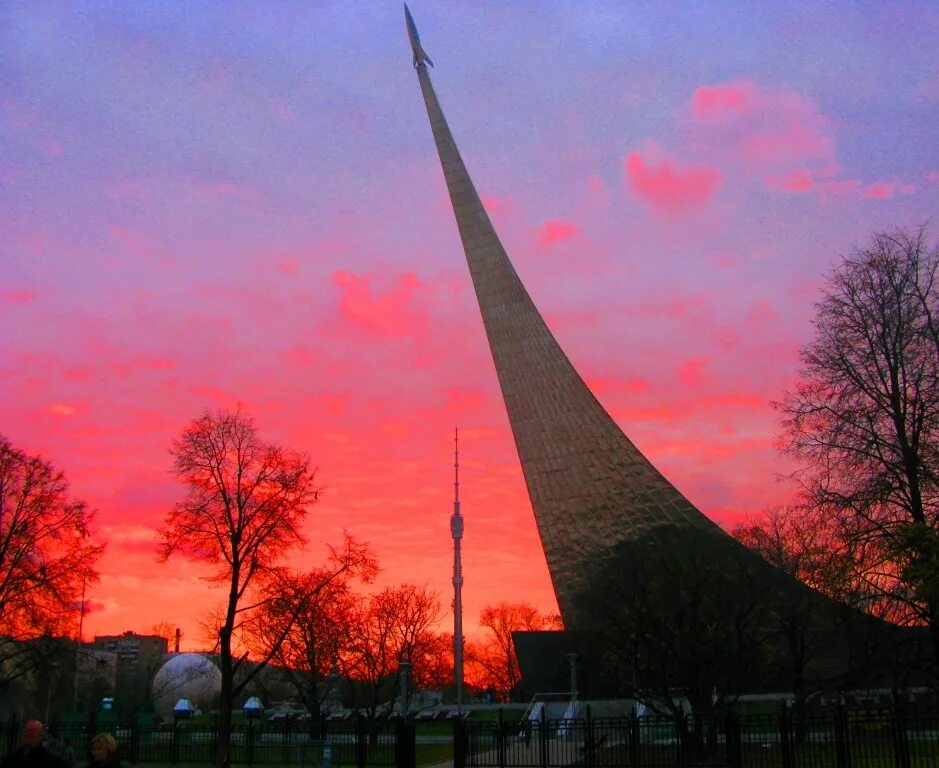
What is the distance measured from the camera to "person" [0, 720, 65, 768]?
657 centimetres

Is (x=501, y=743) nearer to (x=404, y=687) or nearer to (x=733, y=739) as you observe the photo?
(x=733, y=739)

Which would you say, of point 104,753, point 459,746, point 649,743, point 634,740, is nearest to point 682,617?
point 649,743

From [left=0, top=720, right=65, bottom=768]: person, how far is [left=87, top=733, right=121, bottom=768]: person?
13.6 inches

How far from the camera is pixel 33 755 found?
6.61 meters

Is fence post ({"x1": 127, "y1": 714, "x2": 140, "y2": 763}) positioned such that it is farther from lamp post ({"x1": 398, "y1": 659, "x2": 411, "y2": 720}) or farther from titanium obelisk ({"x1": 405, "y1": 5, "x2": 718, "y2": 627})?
titanium obelisk ({"x1": 405, "y1": 5, "x2": 718, "y2": 627})

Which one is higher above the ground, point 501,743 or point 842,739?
point 842,739

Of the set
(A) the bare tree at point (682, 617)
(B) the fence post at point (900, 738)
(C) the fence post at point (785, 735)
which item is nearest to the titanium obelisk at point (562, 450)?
(A) the bare tree at point (682, 617)

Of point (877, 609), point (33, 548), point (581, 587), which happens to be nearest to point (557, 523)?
point (581, 587)

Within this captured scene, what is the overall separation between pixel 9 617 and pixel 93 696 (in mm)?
47068

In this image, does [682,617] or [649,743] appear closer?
[649,743]

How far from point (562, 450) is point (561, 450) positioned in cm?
3

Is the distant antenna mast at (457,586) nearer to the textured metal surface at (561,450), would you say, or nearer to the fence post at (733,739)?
the textured metal surface at (561,450)

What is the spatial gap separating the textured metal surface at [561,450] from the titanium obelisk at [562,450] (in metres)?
0.03

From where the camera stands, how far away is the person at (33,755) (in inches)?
259
